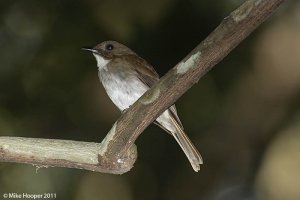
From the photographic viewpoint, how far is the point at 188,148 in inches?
197

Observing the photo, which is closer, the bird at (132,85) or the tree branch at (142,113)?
the tree branch at (142,113)

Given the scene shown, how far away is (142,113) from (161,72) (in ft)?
12.3

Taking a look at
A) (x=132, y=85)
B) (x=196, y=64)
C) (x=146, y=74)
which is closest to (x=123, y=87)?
(x=132, y=85)

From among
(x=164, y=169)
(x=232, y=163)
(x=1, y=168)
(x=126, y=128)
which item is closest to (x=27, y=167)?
(x=1, y=168)

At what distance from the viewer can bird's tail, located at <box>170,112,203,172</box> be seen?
4949 millimetres

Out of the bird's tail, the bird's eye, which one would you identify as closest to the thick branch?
the bird's tail

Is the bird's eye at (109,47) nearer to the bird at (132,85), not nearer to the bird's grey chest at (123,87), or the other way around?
the bird at (132,85)

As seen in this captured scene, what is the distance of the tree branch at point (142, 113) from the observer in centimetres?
336

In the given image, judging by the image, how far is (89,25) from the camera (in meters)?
7.10

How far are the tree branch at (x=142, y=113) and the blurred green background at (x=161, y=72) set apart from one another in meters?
2.81

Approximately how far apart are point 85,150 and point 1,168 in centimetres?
296

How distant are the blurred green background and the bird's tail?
162 centimetres

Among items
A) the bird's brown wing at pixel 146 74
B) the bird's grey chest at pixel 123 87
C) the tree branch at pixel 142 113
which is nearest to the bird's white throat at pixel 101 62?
the bird's grey chest at pixel 123 87

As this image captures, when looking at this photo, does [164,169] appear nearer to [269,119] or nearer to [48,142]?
[269,119]
